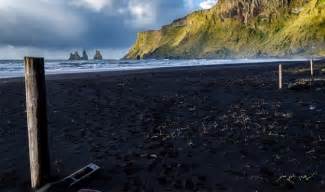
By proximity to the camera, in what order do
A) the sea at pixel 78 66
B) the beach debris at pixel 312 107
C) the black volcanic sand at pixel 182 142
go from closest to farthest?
the black volcanic sand at pixel 182 142, the beach debris at pixel 312 107, the sea at pixel 78 66

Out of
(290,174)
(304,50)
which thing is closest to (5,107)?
(290,174)

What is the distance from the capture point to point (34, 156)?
27.1 feet

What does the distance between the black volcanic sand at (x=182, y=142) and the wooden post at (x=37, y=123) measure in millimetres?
518

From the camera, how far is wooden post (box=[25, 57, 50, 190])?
816 centimetres

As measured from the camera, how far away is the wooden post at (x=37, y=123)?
8156 mm

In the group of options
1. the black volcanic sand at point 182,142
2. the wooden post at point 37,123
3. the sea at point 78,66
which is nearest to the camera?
the wooden post at point 37,123

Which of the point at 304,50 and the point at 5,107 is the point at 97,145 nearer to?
the point at 5,107

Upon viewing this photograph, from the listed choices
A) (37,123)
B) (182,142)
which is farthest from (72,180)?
(182,142)

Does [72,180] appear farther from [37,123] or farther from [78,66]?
[78,66]

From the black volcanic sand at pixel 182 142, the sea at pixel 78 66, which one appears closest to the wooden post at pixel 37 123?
the black volcanic sand at pixel 182 142

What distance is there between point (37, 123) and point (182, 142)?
12.7 ft

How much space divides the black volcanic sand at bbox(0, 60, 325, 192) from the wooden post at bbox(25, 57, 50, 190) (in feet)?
1.70

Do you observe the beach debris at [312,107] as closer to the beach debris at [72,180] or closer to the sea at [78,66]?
the beach debris at [72,180]

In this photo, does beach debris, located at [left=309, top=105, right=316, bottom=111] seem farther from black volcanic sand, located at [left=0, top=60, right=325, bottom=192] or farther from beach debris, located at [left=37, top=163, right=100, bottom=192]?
beach debris, located at [left=37, top=163, right=100, bottom=192]
